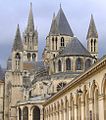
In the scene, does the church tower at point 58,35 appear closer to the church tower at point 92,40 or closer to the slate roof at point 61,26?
the slate roof at point 61,26

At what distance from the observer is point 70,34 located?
122m

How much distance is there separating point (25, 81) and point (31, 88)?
53.6 ft

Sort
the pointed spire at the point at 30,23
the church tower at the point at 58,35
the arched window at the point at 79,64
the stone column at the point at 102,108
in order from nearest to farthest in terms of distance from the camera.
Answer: the stone column at the point at 102,108, the arched window at the point at 79,64, the church tower at the point at 58,35, the pointed spire at the point at 30,23

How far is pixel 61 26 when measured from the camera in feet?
398

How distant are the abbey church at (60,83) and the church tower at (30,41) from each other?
75.1 feet

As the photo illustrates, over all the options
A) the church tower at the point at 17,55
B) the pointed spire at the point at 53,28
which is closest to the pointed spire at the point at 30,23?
the church tower at the point at 17,55

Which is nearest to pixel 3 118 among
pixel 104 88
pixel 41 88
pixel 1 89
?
pixel 1 89

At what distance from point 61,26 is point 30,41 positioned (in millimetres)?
57998

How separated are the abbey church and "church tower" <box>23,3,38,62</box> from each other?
22.9 m

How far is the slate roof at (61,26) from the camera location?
11777 centimetres

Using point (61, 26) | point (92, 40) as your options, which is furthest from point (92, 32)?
point (61, 26)

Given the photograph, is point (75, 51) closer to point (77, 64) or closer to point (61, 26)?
point (77, 64)

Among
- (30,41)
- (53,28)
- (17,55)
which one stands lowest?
(17,55)

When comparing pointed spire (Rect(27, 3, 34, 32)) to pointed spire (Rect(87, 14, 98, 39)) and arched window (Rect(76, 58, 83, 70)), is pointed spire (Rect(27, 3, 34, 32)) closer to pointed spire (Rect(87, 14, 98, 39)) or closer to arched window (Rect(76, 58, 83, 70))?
pointed spire (Rect(87, 14, 98, 39))
